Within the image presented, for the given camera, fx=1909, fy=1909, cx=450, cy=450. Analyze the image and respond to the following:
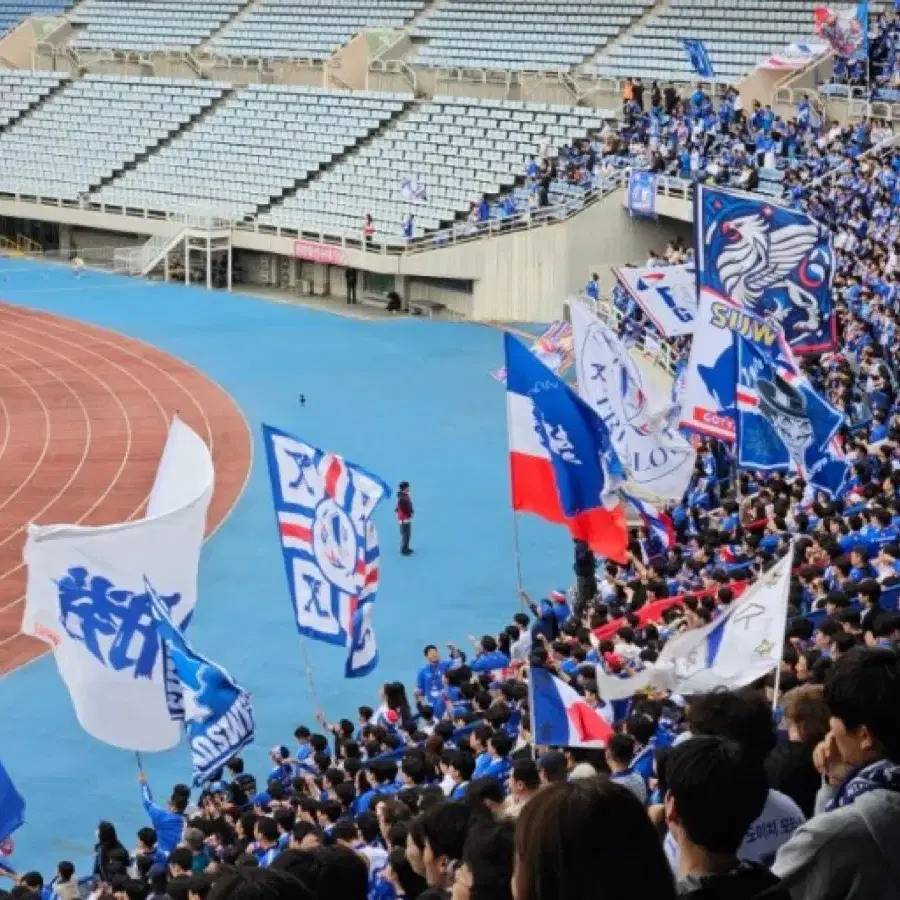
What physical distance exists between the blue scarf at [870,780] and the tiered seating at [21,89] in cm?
4944

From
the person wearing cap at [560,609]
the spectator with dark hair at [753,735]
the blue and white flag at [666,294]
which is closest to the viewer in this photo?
the spectator with dark hair at [753,735]

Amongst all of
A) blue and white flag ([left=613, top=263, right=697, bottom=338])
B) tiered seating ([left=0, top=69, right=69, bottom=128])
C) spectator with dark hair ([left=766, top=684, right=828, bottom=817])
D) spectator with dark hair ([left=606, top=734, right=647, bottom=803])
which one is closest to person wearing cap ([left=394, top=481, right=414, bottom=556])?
blue and white flag ([left=613, top=263, right=697, bottom=338])

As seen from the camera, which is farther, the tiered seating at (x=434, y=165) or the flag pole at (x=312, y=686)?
the tiered seating at (x=434, y=165)

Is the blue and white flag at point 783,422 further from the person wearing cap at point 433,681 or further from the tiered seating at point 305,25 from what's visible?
the tiered seating at point 305,25

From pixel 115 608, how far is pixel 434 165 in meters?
31.4

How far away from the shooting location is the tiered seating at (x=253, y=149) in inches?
1772

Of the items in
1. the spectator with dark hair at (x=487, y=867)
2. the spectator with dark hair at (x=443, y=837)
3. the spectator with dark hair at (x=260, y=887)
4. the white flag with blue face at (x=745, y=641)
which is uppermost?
the spectator with dark hair at (x=260, y=887)

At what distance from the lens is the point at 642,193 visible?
3744 centimetres

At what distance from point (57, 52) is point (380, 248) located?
19.1m

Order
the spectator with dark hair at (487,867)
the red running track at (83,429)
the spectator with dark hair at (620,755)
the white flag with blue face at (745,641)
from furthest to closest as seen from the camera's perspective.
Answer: the red running track at (83,429), the white flag with blue face at (745,641), the spectator with dark hair at (620,755), the spectator with dark hair at (487,867)

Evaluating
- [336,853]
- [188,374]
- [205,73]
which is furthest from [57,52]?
[336,853]

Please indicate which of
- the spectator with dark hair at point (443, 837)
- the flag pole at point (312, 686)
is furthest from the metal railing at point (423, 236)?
the spectator with dark hair at point (443, 837)

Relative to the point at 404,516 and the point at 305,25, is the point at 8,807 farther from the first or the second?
the point at 305,25

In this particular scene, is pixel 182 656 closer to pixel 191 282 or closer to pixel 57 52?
pixel 191 282
